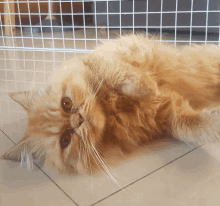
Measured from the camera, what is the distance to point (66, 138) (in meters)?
0.85

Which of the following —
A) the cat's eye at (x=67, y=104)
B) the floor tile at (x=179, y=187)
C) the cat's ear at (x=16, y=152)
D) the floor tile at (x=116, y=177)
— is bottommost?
the floor tile at (x=116, y=177)

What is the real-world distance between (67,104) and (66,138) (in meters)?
0.16

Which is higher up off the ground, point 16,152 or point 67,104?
point 67,104

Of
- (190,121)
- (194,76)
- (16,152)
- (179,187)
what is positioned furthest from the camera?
(194,76)

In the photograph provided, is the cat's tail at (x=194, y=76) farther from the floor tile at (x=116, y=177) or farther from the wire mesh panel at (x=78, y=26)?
the wire mesh panel at (x=78, y=26)

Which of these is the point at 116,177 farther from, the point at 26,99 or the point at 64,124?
the point at 26,99

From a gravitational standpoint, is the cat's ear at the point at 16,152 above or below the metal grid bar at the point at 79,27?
below

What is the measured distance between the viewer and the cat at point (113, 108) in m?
0.84

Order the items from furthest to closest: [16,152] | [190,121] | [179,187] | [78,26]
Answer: [78,26]
[190,121]
[16,152]
[179,187]

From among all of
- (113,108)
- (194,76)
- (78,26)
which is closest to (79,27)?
(78,26)

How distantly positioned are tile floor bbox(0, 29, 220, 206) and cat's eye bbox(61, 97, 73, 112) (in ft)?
0.81

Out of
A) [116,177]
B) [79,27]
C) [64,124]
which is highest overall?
[79,27]

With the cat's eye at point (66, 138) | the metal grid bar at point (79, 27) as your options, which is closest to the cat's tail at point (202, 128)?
the cat's eye at point (66, 138)

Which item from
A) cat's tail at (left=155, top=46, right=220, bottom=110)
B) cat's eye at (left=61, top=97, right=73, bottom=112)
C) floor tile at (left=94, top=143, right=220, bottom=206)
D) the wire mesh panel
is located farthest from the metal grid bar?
floor tile at (left=94, top=143, right=220, bottom=206)
